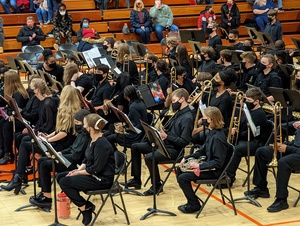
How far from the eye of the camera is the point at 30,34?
1816 cm

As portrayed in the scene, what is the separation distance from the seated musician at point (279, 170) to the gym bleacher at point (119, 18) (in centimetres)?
1083

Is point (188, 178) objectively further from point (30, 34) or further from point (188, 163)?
point (30, 34)

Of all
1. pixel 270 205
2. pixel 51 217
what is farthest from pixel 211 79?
pixel 51 217

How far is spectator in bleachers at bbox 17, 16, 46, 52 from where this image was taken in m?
18.1

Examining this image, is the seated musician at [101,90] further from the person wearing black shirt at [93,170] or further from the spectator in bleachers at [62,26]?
the spectator in bleachers at [62,26]

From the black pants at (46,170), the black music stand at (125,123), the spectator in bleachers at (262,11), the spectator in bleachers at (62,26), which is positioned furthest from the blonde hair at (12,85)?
the spectator in bleachers at (262,11)

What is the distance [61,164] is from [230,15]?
12.2 m

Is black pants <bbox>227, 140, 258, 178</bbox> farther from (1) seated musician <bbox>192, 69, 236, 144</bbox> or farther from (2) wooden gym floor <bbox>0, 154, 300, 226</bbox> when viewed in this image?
(1) seated musician <bbox>192, 69, 236, 144</bbox>

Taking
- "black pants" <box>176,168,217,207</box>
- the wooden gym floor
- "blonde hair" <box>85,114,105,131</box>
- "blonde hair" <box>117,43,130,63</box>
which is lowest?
the wooden gym floor

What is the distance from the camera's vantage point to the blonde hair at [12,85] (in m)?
10.5

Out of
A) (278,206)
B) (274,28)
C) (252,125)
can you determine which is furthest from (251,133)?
(274,28)

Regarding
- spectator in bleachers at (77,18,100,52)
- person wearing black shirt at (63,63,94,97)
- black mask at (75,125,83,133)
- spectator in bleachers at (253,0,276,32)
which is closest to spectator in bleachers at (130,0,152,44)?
spectator in bleachers at (77,18,100,52)

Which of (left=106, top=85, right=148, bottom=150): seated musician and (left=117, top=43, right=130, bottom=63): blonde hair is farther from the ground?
(left=117, top=43, right=130, bottom=63): blonde hair

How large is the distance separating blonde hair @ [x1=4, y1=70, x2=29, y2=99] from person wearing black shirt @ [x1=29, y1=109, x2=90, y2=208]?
2040 mm
